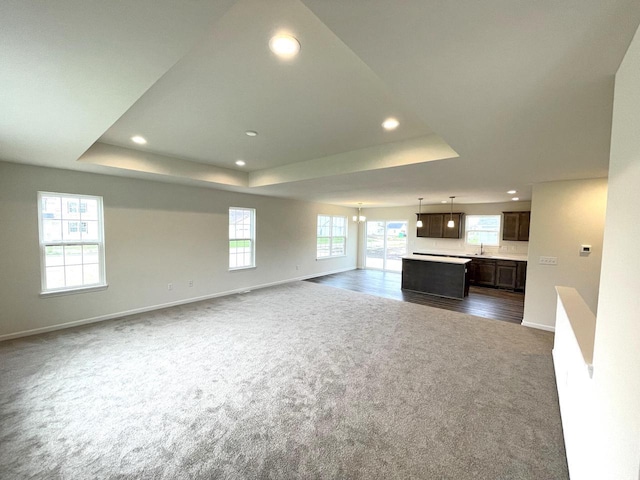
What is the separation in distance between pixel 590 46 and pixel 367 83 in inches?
46.1

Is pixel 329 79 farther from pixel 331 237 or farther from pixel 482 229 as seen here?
pixel 482 229

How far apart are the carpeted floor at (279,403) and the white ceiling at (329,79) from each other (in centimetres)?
237

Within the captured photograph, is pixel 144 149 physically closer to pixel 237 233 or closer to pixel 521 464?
pixel 237 233

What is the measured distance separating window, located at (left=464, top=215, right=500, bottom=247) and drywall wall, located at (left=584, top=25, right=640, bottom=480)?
7230mm

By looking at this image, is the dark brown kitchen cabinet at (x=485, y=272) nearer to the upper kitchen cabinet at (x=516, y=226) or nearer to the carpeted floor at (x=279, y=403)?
the upper kitchen cabinet at (x=516, y=226)

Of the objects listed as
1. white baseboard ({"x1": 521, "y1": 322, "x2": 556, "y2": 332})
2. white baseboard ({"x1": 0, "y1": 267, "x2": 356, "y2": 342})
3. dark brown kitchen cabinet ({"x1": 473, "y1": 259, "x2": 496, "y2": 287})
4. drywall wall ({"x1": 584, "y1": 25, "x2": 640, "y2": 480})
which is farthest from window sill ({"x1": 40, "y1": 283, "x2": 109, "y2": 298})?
dark brown kitchen cabinet ({"x1": 473, "y1": 259, "x2": 496, "y2": 287})

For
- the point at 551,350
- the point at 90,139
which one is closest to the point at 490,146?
the point at 551,350

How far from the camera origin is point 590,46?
114 cm

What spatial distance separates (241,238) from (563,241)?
20.1ft

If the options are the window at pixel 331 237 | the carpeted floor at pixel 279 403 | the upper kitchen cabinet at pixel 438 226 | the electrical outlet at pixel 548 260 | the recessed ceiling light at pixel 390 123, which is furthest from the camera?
the window at pixel 331 237

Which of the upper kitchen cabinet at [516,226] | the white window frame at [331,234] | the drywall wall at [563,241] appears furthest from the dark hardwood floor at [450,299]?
the upper kitchen cabinet at [516,226]

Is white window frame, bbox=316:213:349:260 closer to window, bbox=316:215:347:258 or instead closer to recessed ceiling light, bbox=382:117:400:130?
window, bbox=316:215:347:258

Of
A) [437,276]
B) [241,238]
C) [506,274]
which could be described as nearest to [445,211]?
[506,274]

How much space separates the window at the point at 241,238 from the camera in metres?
A: 6.18
